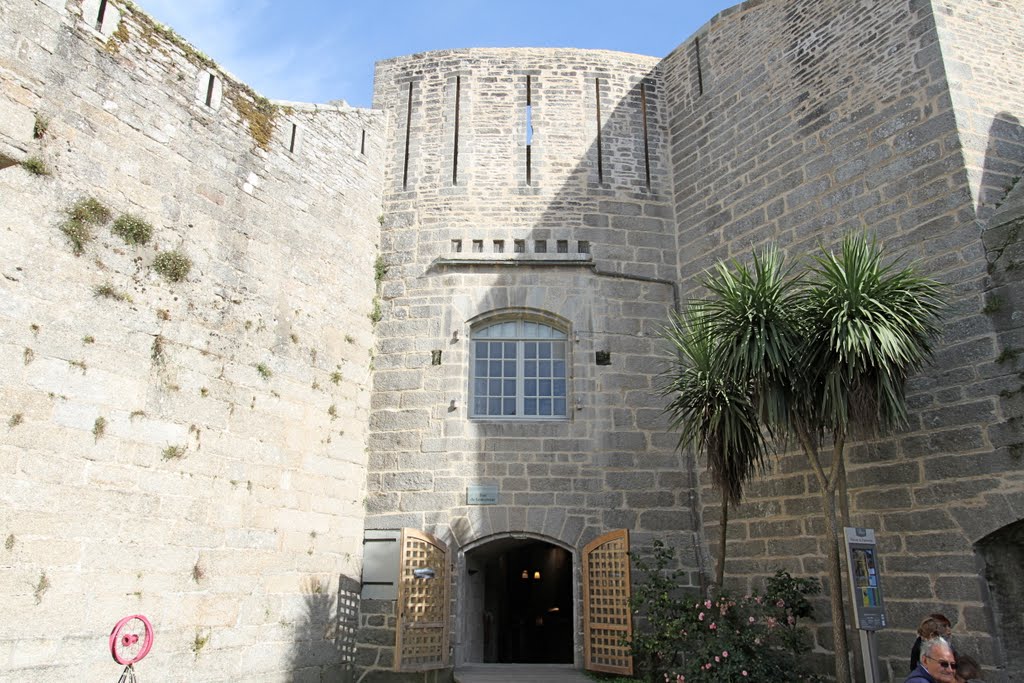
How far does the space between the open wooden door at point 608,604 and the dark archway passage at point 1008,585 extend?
3244 mm

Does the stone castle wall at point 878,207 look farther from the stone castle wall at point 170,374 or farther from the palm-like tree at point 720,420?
the stone castle wall at point 170,374

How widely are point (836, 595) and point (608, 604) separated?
255 cm

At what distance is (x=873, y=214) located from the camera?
7.96m

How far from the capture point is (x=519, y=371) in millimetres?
9547

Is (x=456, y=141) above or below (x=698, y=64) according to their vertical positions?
below

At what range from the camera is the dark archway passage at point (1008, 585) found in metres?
6.13

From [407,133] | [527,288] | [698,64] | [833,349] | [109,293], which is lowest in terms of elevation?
[833,349]

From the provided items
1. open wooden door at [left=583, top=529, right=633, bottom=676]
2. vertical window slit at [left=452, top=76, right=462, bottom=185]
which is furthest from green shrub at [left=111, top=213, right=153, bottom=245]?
open wooden door at [left=583, top=529, right=633, bottom=676]

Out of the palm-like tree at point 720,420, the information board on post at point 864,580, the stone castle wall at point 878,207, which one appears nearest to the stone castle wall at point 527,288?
the stone castle wall at point 878,207

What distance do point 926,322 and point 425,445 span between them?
205 inches

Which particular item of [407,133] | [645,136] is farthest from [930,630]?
[407,133]

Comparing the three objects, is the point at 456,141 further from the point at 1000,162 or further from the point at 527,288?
the point at 1000,162

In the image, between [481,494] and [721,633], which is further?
[481,494]

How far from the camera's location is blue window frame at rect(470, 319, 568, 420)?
9.38 metres
